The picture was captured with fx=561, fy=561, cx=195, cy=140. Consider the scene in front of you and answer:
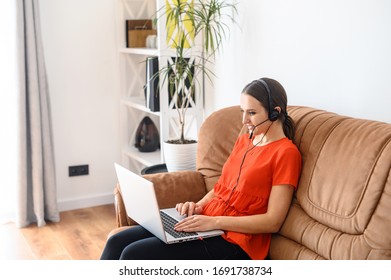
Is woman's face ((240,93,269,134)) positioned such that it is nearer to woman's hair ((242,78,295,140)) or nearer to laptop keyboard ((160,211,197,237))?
woman's hair ((242,78,295,140))

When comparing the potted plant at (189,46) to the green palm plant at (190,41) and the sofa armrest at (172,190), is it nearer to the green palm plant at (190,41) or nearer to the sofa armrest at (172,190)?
the green palm plant at (190,41)

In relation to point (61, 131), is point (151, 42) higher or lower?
higher

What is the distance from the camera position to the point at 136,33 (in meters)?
3.87

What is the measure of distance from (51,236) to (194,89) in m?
1.27

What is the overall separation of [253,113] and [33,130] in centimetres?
188

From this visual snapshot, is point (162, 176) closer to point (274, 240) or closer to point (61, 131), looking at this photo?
point (274, 240)

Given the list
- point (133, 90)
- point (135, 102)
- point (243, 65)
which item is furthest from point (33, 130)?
point (243, 65)

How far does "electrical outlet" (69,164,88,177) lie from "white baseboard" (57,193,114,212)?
0.18m

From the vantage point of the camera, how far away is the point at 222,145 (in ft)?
8.50

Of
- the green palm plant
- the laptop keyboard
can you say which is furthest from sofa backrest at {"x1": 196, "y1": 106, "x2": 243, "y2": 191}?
the green palm plant

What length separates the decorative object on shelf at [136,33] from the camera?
152 inches

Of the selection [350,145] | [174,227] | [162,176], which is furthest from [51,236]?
[350,145]

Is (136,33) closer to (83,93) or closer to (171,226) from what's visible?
(83,93)
